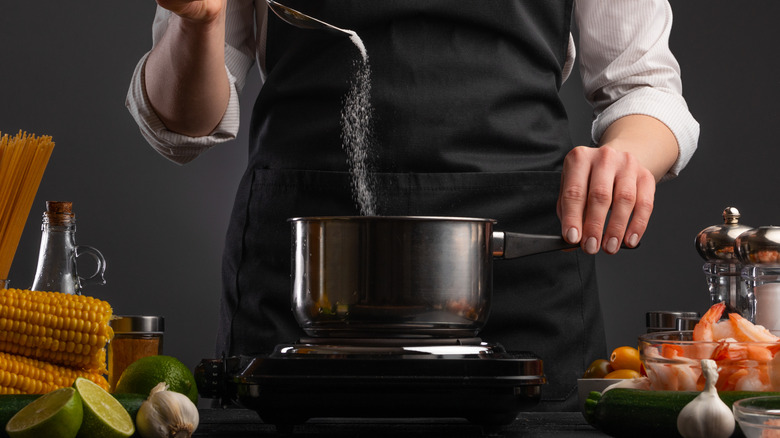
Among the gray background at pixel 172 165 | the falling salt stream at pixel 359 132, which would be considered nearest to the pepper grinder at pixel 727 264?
the falling salt stream at pixel 359 132

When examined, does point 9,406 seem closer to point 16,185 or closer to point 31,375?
point 31,375

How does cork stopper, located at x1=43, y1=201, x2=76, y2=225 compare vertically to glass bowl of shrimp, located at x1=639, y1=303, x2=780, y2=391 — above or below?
above

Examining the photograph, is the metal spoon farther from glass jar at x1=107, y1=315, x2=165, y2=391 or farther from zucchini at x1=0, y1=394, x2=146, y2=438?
zucchini at x1=0, y1=394, x2=146, y2=438

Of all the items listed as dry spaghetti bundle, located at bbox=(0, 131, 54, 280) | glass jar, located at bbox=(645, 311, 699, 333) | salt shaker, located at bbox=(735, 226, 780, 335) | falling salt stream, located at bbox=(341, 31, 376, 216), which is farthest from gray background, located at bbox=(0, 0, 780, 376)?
salt shaker, located at bbox=(735, 226, 780, 335)

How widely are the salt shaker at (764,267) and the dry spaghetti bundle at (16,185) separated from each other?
814 millimetres

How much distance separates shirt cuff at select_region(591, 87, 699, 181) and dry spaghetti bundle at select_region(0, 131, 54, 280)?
35.4 inches

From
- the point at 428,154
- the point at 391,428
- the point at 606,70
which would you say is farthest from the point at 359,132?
the point at 391,428

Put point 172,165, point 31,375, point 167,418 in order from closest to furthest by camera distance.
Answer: point 167,418 → point 31,375 → point 172,165

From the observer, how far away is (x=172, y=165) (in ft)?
9.44

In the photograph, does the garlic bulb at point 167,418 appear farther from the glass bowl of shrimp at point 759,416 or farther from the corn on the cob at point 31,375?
the glass bowl of shrimp at point 759,416

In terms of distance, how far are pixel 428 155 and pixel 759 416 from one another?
86cm

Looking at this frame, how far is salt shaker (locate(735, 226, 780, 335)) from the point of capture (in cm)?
94

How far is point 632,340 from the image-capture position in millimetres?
2768

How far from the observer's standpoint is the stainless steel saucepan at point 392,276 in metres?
0.85
